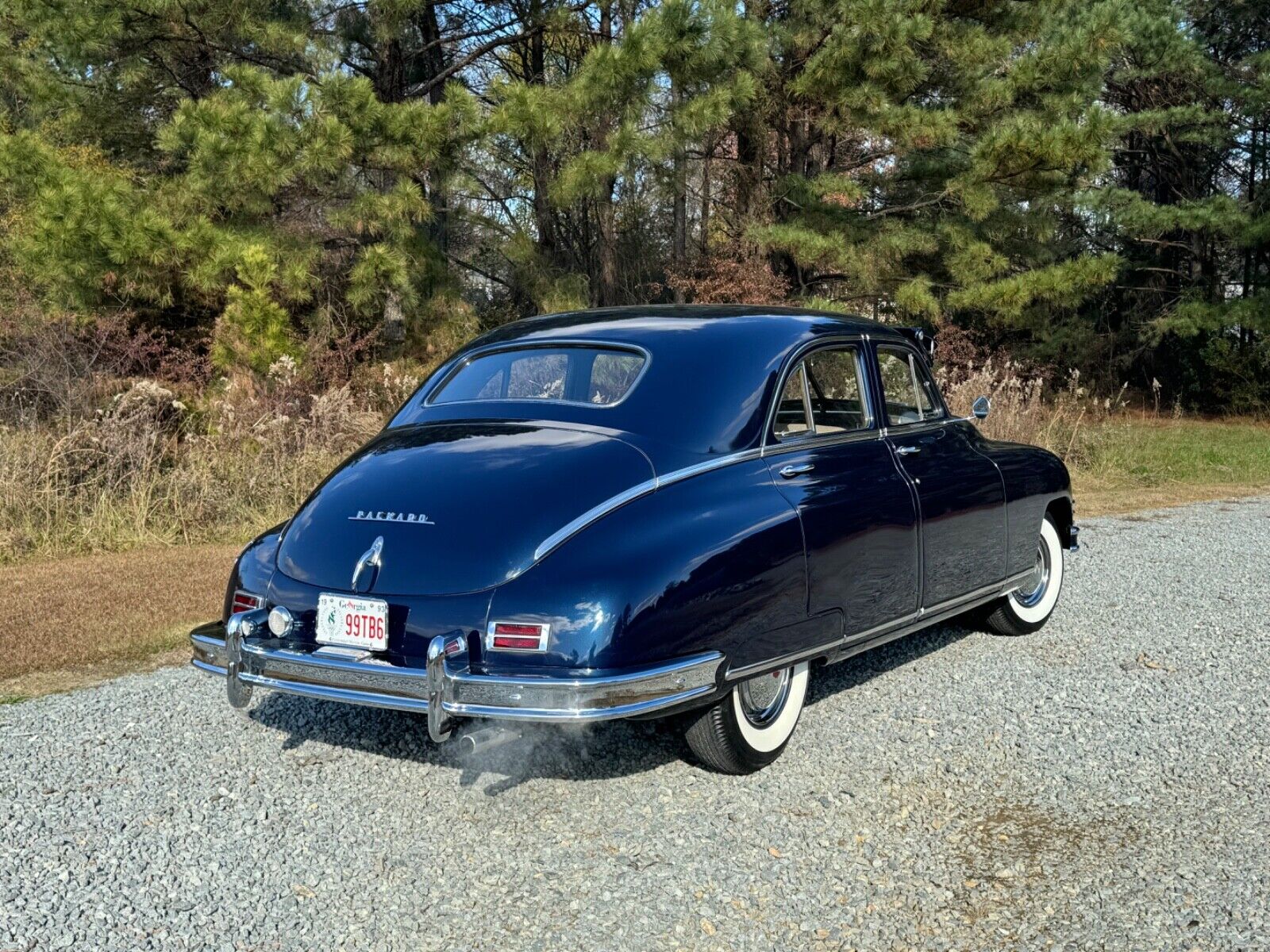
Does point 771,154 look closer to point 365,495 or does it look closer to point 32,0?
point 32,0

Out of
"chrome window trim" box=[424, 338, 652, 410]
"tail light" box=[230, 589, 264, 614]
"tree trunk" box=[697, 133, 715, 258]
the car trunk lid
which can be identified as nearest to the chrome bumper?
"tail light" box=[230, 589, 264, 614]

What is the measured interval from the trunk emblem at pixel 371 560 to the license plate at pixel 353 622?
0.07 m

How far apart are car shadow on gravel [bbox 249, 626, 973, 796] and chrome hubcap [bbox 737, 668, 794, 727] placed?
0.93 feet

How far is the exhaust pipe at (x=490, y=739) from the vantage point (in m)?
4.30

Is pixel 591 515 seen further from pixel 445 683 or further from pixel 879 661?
pixel 879 661

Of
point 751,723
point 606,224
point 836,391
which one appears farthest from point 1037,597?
point 606,224

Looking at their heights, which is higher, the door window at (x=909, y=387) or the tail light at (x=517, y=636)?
the door window at (x=909, y=387)

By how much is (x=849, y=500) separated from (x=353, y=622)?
1.98m

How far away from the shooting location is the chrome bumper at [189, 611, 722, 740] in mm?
3600

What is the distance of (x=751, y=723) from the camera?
4352mm

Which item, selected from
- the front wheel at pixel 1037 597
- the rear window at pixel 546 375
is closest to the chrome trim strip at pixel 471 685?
the rear window at pixel 546 375

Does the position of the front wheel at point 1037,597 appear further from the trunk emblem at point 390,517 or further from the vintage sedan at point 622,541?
the trunk emblem at point 390,517

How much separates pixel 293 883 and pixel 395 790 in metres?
0.75

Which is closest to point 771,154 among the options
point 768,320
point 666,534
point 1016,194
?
point 1016,194
